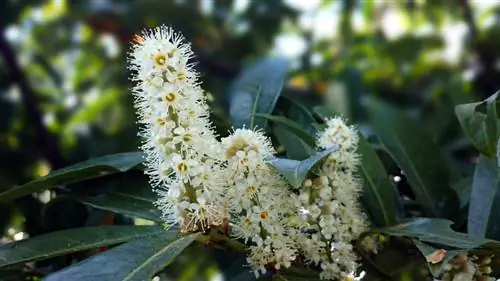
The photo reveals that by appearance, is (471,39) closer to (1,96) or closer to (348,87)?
(348,87)

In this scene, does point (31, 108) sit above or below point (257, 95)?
above

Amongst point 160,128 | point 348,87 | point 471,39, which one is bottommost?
point 160,128

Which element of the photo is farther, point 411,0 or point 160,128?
point 411,0

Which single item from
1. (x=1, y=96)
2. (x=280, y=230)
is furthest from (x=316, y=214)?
(x=1, y=96)

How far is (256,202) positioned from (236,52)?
2.49 meters

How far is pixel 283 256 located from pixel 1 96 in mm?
1962

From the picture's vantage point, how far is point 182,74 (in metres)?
0.98

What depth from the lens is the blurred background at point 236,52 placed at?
8.94 feet

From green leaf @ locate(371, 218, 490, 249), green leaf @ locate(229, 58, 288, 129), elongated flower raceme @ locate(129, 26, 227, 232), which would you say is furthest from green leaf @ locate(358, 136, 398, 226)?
elongated flower raceme @ locate(129, 26, 227, 232)

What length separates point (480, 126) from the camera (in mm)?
1220

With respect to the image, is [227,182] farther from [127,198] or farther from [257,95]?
[257,95]

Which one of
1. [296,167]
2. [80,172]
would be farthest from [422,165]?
[80,172]

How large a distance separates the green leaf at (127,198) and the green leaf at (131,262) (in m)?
0.16

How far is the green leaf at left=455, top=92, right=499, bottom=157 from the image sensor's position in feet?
3.89
